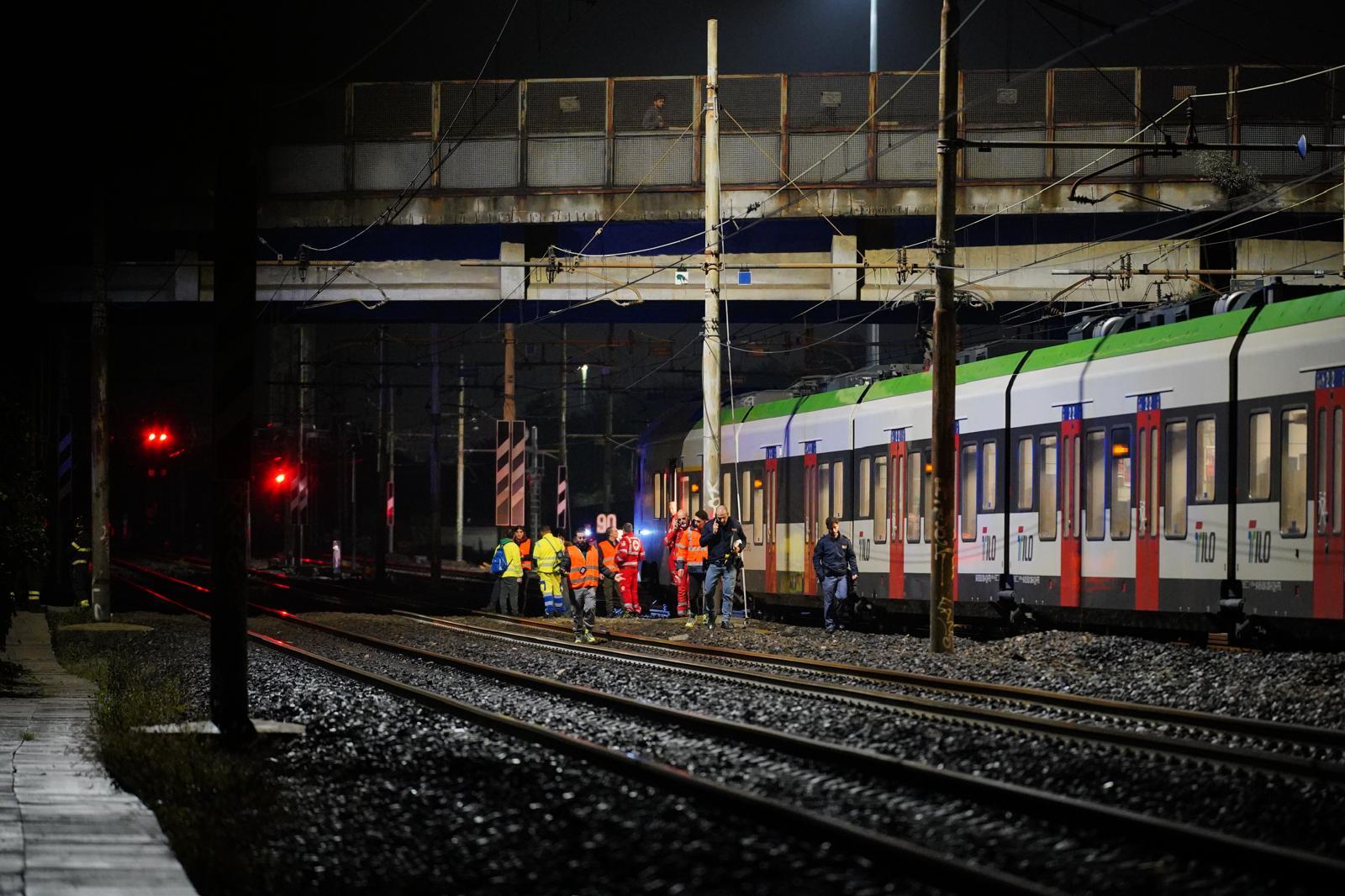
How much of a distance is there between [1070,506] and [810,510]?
8.52 meters

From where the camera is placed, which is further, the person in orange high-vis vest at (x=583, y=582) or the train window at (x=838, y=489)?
the train window at (x=838, y=489)

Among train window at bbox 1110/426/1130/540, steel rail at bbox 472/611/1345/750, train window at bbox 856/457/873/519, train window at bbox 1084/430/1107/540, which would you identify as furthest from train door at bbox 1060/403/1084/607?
train window at bbox 856/457/873/519

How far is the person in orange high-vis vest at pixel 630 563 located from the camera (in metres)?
32.6

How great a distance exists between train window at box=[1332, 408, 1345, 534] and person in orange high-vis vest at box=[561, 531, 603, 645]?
10820 millimetres

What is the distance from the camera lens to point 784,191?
32.0 metres

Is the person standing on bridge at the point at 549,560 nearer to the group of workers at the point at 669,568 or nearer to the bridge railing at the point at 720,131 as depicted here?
the group of workers at the point at 669,568

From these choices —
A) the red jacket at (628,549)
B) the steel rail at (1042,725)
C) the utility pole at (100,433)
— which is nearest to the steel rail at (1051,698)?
the steel rail at (1042,725)

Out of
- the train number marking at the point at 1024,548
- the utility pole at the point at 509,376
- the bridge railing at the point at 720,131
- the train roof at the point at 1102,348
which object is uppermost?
the bridge railing at the point at 720,131

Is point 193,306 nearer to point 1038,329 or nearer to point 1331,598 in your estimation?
point 1038,329

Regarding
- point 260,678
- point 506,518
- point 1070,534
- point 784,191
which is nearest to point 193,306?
point 506,518

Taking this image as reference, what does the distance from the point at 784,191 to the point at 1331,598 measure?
16577mm

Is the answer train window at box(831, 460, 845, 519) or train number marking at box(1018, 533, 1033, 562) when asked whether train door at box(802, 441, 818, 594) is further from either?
train number marking at box(1018, 533, 1033, 562)

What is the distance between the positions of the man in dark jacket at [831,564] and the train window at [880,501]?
505 mm

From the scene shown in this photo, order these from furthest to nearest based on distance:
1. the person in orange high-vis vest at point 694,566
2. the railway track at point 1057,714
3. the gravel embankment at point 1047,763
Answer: the person in orange high-vis vest at point 694,566 → the railway track at point 1057,714 → the gravel embankment at point 1047,763
